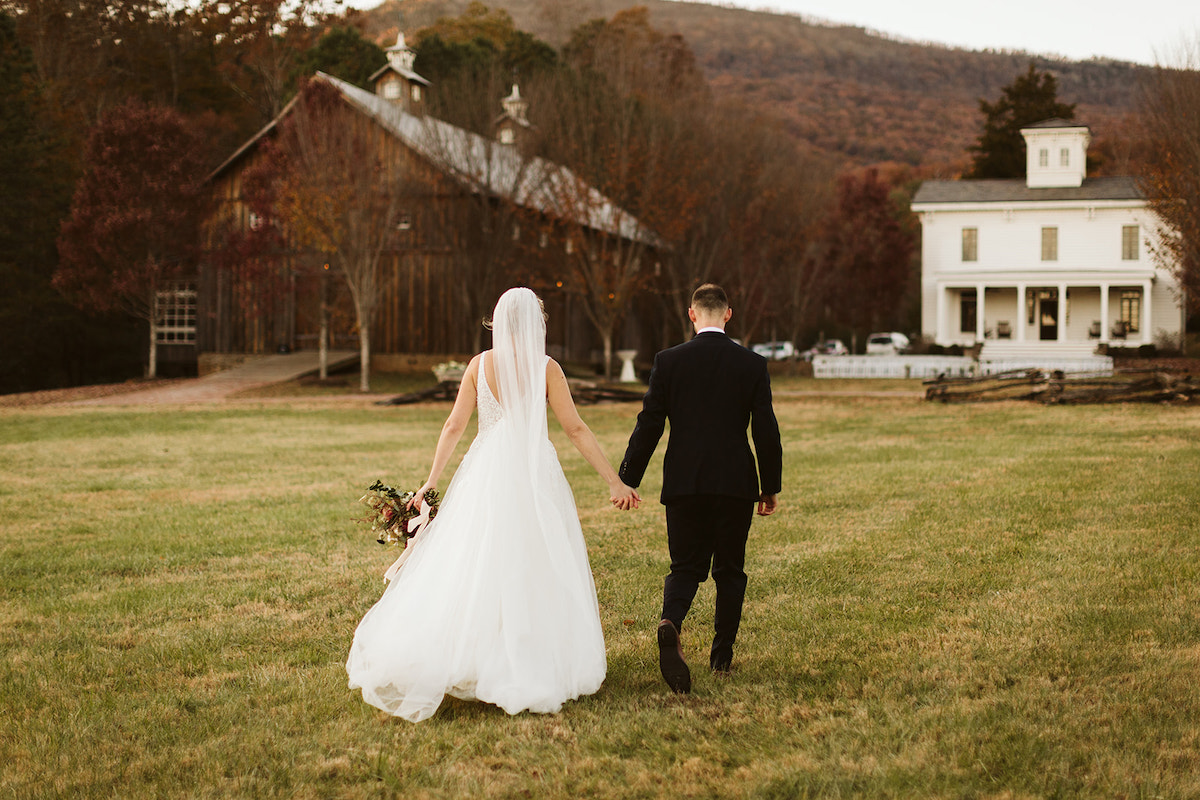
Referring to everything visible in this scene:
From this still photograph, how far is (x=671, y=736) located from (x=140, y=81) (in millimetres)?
50280

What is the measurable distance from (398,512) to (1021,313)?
42.1 m

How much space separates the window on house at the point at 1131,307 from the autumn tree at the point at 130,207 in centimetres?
3695

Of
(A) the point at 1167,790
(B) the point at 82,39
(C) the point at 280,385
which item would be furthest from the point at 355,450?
(B) the point at 82,39

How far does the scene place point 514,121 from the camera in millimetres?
33281

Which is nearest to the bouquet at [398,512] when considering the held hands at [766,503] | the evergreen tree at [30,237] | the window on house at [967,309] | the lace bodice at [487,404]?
the lace bodice at [487,404]

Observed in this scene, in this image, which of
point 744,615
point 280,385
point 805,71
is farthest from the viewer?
point 805,71

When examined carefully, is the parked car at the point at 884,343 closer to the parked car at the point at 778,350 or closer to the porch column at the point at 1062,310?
the parked car at the point at 778,350

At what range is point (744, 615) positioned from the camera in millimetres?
6184

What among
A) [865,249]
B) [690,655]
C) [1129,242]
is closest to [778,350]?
[865,249]

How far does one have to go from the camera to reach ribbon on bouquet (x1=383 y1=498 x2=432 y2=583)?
4984 mm

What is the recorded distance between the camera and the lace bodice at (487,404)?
493 cm

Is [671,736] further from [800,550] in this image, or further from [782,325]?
[782,325]

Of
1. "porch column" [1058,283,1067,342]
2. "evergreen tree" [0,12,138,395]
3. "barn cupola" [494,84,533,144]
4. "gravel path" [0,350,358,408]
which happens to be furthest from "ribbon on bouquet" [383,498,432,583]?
"porch column" [1058,283,1067,342]

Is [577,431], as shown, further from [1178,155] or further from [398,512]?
[1178,155]
